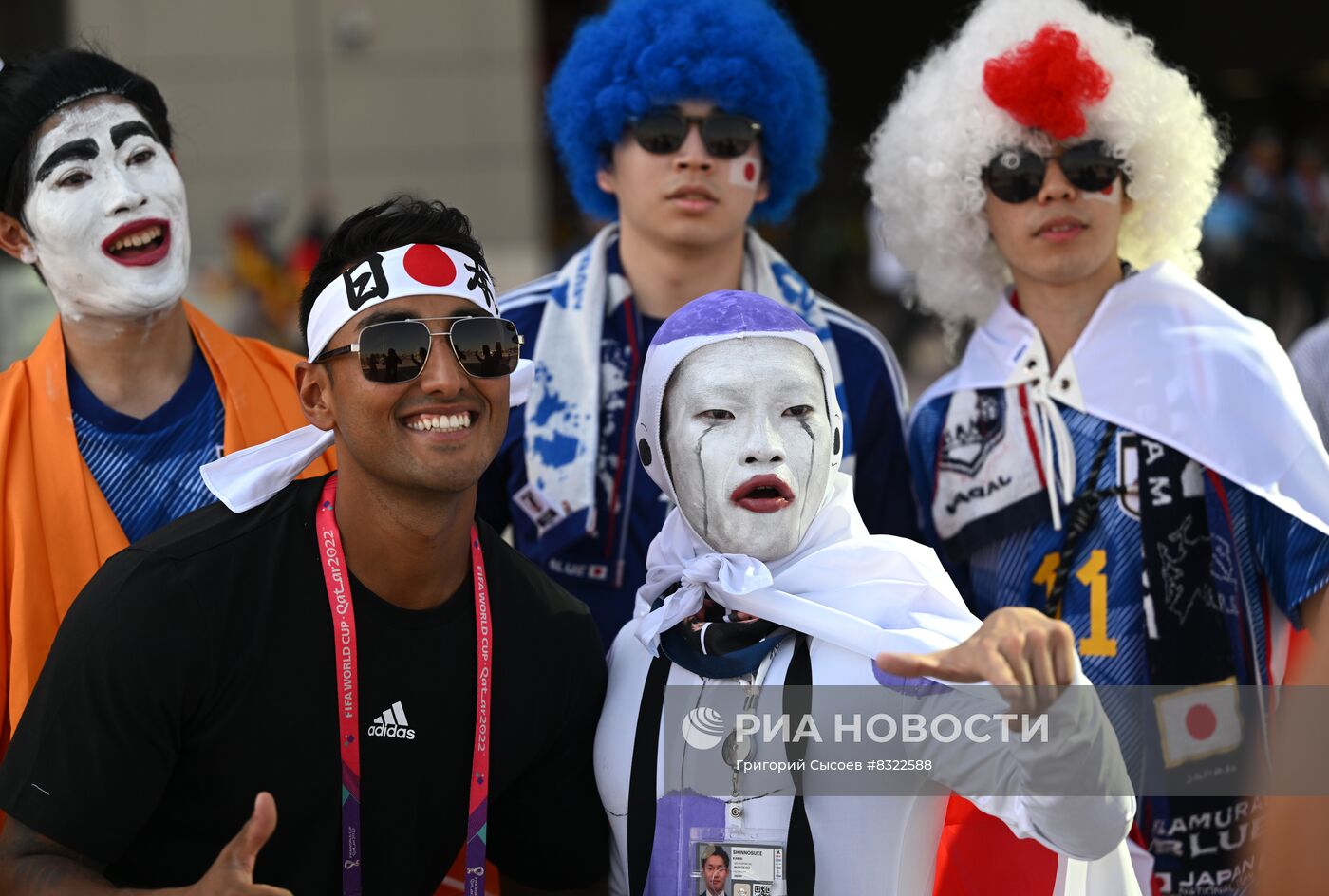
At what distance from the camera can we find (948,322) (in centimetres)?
447

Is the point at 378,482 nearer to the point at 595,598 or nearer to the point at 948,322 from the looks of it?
the point at 595,598

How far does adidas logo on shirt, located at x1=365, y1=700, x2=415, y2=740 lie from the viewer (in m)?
2.85

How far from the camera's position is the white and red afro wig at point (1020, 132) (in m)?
3.82

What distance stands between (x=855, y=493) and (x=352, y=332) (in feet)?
4.82

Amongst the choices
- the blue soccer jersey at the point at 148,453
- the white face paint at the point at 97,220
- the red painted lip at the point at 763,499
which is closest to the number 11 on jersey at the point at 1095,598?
the red painted lip at the point at 763,499

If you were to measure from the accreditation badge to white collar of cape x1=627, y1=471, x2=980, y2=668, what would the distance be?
372 mm

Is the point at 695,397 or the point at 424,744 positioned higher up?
the point at 695,397

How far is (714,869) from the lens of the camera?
2742mm

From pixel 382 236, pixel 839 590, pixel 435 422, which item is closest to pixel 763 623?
pixel 839 590

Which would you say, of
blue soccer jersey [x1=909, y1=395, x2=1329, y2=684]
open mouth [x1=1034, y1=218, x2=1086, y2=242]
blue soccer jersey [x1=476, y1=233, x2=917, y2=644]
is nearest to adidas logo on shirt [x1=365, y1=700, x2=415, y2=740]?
blue soccer jersey [x1=476, y1=233, x2=917, y2=644]

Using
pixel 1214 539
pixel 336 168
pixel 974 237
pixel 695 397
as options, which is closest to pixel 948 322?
pixel 974 237

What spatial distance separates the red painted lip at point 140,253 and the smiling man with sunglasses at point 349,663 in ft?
2.10

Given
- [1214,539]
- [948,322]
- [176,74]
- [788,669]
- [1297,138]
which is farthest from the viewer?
[1297,138]

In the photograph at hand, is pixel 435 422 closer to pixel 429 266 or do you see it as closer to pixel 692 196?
pixel 429 266
